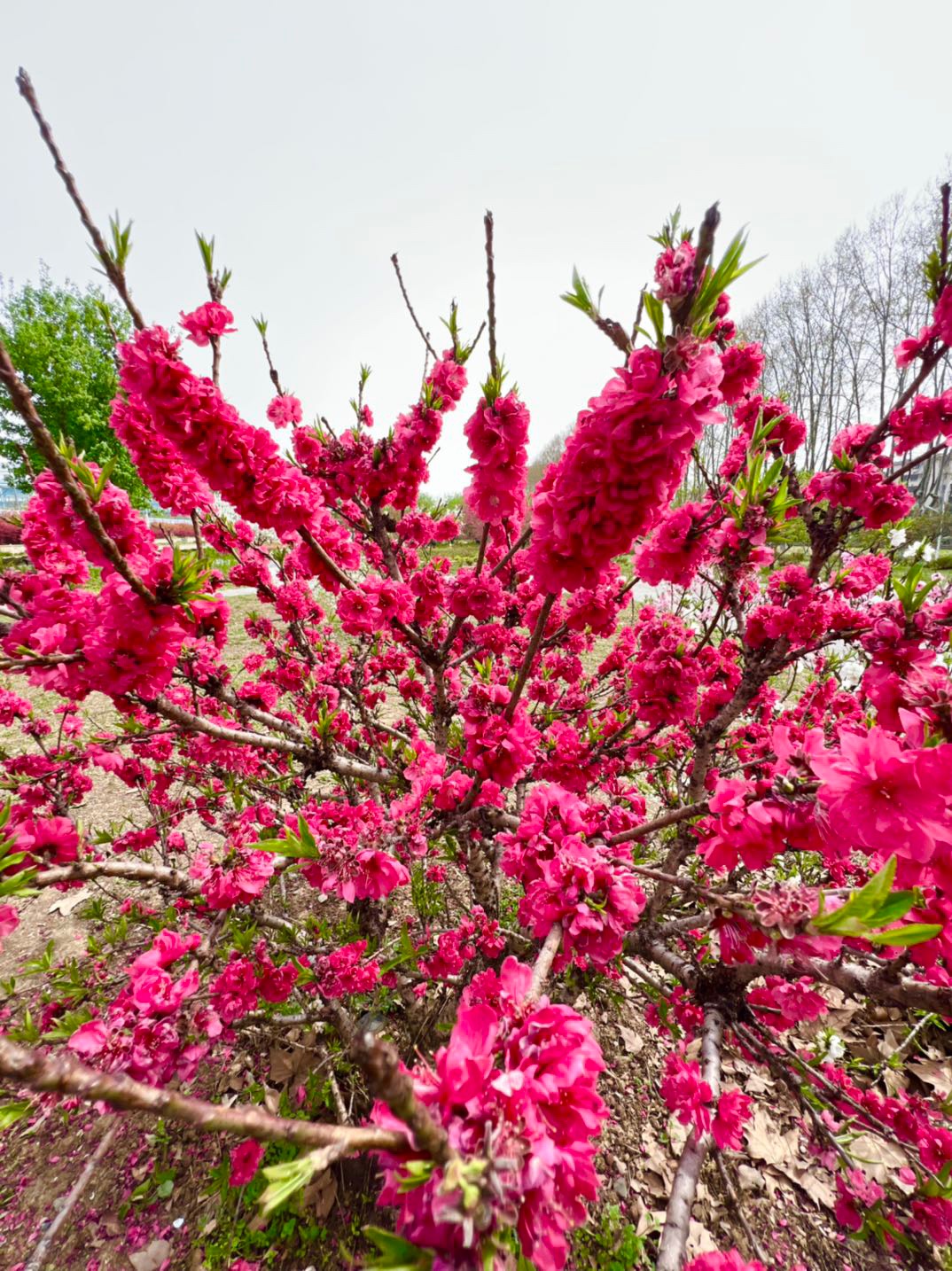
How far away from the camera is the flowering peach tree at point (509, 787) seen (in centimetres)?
90

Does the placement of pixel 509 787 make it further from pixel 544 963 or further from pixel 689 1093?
pixel 689 1093

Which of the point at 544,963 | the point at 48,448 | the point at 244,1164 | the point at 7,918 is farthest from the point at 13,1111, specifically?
the point at 244,1164

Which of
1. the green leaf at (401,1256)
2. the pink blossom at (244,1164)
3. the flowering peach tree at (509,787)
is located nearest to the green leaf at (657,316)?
the flowering peach tree at (509,787)

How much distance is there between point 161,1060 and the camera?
1.76m

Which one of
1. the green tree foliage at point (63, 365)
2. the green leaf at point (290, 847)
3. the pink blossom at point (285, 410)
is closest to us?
the green leaf at point (290, 847)

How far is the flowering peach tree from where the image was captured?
90 cm

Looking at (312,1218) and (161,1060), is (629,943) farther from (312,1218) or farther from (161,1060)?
(312,1218)

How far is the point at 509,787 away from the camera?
2.29m

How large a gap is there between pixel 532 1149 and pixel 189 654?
2.34 meters

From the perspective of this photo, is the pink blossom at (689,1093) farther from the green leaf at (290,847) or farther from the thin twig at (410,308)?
the thin twig at (410,308)

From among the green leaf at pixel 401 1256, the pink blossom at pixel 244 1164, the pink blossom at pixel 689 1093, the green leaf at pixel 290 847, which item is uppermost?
the green leaf at pixel 290 847

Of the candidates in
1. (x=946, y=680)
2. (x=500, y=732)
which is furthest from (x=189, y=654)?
(x=946, y=680)

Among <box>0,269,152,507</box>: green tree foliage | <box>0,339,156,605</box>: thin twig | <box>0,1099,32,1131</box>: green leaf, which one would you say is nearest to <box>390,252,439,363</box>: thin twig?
<box>0,339,156,605</box>: thin twig

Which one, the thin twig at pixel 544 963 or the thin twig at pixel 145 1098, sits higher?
the thin twig at pixel 145 1098
